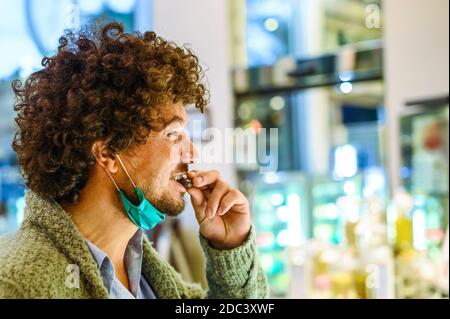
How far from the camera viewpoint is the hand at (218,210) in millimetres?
1134

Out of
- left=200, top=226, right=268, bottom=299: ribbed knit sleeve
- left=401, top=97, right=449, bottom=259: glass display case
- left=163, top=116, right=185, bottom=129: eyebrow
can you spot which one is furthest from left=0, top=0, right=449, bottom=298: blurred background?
left=163, top=116, right=185, bottom=129: eyebrow

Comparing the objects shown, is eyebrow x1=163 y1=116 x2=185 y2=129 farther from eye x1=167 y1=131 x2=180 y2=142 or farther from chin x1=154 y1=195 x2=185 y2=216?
chin x1=154 y1=195 x2=185 y2=216

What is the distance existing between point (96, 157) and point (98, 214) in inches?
3.8

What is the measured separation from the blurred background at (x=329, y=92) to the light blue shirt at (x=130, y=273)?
0.40ft

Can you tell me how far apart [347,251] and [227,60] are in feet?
2.53

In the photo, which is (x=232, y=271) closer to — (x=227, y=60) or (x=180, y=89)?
(x=180, y=89)

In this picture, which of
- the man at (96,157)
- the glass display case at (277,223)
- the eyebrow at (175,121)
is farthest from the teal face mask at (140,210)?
the glass display case at (277,223)

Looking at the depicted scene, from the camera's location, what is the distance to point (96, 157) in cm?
102

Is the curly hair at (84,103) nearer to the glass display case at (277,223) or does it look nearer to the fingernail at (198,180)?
the fingernail at (198,180)

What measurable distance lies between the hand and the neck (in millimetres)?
143

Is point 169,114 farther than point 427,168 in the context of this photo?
No

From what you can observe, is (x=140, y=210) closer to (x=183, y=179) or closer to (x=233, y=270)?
(x=183, y=179)

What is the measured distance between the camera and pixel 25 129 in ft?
3.38

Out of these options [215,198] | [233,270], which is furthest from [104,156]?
[233,270]
